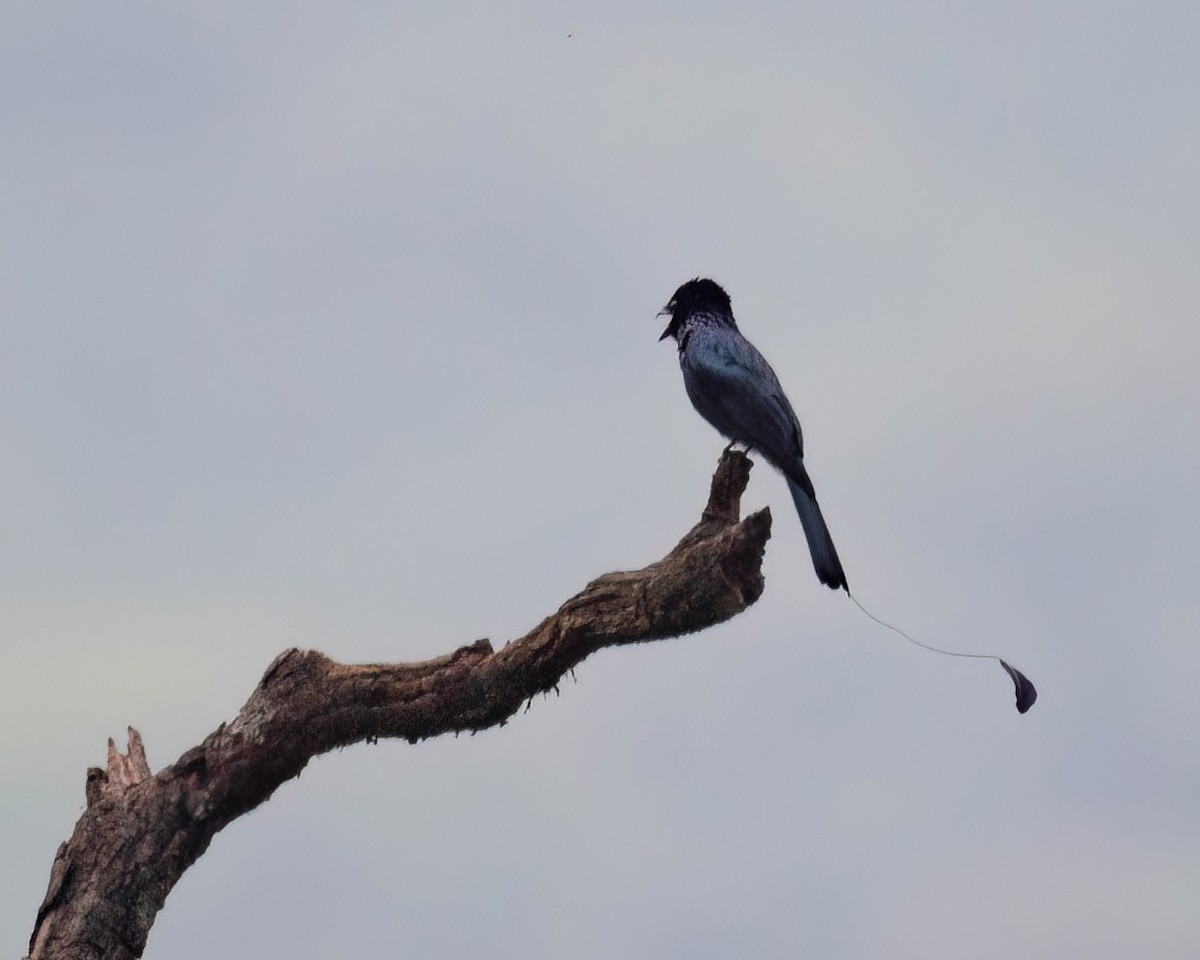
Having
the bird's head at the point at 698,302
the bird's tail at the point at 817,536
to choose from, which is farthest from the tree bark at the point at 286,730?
the bird's head at the point at 698,302

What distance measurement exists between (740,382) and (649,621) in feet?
6.15

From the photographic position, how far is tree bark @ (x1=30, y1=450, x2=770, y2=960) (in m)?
6.16

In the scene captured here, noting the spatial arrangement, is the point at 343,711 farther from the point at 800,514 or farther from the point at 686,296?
the point at 686,296

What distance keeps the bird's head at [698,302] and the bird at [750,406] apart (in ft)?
0.31

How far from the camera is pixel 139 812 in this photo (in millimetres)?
6441

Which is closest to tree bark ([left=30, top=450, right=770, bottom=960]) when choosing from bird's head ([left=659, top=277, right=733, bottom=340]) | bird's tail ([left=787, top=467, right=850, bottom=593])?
bird's tail ([left=787, top=467, right=850, bottom=593])

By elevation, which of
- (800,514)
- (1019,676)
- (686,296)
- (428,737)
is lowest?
(1019,676)

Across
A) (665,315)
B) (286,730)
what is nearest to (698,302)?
(665,315)

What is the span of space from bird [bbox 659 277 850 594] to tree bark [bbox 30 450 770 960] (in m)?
0.60

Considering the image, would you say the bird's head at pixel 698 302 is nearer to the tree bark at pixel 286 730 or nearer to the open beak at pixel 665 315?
the open beak at pixel 665 315

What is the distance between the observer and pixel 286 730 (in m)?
6.43

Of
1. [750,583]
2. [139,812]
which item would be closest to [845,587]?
[750,583]

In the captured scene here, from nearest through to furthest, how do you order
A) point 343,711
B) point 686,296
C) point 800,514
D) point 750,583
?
point 750,583 < point 343,711 < point 800,514 < point 686,296

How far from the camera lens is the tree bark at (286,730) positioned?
6.16m
